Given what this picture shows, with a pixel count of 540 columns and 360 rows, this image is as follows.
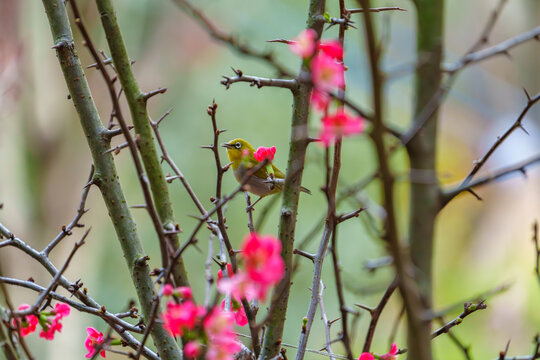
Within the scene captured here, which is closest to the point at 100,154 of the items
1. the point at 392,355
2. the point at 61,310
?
the point at 61,310

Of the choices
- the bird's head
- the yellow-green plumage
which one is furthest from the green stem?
the bird's head

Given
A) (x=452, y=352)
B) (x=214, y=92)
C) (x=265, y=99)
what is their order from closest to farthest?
(x=452, y=352) < (x=214, y=92) < (x=265, y=99)

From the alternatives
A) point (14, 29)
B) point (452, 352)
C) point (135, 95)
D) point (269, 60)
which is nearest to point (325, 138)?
point (269, 60)

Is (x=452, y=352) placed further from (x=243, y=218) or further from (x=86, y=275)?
(x=86, y=275)

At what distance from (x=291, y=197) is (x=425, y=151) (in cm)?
39

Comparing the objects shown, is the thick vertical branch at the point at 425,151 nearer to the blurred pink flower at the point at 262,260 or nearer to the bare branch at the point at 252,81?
the blurred pink flower at the point at 262,260

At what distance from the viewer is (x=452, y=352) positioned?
5402 mm

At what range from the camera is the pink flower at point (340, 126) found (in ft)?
2.17

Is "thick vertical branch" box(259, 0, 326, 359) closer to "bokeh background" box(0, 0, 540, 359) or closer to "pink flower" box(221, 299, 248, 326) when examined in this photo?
"pink flower" box(221, 299, 248, 326)

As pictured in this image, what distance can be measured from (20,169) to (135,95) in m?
3.78

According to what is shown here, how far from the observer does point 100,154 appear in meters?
1.18

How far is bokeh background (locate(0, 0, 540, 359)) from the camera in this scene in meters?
4.44

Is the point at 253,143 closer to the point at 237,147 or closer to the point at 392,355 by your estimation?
the point at 237,147

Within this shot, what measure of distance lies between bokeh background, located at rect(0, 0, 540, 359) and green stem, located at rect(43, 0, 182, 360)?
2.11m
